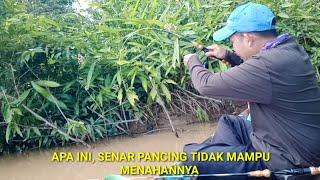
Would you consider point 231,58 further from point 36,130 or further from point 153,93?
point 36,130

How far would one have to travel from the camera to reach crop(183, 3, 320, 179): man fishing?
83.4 inches

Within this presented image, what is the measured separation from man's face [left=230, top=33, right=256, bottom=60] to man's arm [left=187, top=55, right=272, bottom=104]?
203 mm

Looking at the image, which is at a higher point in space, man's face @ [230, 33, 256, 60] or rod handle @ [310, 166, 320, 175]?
man's face @ [230, 33, 256, 60]

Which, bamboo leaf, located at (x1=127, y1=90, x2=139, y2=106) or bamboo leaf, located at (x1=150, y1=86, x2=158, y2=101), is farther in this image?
bamboo leaf, located at (x1=150, y1=86, x2=158, y2=101)

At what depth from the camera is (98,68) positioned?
4.04 metres

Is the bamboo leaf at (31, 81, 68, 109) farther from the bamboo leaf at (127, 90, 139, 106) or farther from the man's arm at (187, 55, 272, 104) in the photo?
the man's arm at (187, 55, 272, 104)

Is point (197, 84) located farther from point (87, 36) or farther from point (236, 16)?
point (87, 36)

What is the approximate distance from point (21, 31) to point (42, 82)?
20.4 inches

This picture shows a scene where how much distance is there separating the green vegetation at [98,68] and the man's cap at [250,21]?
5.06 feet

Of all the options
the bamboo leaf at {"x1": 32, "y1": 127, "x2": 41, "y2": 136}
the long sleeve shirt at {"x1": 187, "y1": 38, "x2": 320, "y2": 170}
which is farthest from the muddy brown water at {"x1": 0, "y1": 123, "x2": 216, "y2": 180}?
the long sleeve shirt at {"x1": 187, "y1": 38, "x2": 320, "y2": 170}

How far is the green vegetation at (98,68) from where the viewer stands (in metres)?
3.76

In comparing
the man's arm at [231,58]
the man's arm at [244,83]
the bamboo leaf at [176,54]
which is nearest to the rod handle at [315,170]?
the man's arm at [244,83]

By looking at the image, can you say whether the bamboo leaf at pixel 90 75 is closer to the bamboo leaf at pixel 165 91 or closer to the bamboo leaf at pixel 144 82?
the bamboo leaf at pixel 144 82

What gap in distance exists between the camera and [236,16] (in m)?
2.36
